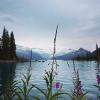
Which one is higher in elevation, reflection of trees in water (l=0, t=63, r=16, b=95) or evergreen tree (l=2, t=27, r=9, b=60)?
evergreen tree (l=2, t=27, r=9, b=60)

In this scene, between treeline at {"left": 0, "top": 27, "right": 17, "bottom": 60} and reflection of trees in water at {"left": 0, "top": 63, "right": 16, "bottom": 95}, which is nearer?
reflection of trees in water at {"left": 0, "top": 63, "right": 16, "bottom": 95}

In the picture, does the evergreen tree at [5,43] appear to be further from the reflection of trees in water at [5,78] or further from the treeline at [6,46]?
the reflection of trees in water at [5,78]

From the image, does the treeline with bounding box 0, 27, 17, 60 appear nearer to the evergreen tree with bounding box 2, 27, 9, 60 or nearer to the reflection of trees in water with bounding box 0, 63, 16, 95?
the evergreen tree with bounding box 2, 27, 9, 60

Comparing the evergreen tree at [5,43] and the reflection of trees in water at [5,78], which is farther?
the evergreen tree at [5,43]

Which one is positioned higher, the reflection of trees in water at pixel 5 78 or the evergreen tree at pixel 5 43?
the evergreen tree at pixel 5 43

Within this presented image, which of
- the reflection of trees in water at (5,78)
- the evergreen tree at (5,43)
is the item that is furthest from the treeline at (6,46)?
the reflection of trees in water at (5,78)

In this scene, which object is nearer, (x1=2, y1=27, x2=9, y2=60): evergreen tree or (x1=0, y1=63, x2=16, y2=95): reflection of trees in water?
(x1=0, y1=63, x2=16, y2=95): reflection of trees in water

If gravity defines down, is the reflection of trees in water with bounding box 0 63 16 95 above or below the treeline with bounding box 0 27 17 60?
below

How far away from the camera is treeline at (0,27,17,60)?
137 m

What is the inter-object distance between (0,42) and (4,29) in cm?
775

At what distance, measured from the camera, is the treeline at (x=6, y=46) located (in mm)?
136875

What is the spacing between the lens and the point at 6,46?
449 feet

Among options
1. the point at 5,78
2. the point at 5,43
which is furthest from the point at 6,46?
the point at 5,78

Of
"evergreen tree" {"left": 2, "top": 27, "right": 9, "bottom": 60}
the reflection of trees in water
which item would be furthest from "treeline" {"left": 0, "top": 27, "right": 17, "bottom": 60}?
the reflection of trees in water
